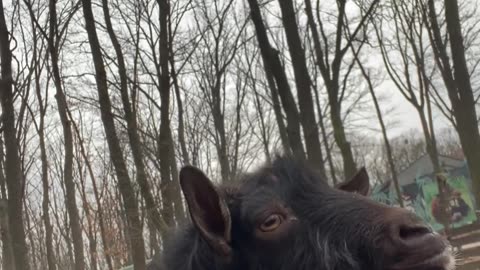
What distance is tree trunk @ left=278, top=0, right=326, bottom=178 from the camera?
10281 mm

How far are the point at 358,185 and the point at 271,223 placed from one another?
0.92 meters

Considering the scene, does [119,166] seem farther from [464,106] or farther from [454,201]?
[454,201]

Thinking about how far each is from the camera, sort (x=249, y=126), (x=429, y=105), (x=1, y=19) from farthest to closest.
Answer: (x=249, y=126)
(x=429, y=105)
(x=1, y=19)

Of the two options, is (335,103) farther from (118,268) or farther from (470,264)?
(118,268)

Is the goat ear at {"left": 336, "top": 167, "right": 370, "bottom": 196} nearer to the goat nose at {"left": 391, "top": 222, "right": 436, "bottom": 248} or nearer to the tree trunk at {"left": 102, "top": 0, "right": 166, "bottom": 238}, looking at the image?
the goat nose at {"left": 391, "top": 222, "right": 436, "bottom": 248}

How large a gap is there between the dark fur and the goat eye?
0.05 metres

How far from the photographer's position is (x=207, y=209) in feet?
8.58

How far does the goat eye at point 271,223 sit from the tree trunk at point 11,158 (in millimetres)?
11259

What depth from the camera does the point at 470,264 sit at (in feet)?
58.0

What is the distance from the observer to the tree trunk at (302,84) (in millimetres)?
10281


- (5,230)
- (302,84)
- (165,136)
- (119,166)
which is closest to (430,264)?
(302,84)

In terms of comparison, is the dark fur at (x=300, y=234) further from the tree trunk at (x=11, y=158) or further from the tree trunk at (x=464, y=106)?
the tree trunk at (x=11, y=158)

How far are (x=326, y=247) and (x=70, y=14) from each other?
12.5 meters

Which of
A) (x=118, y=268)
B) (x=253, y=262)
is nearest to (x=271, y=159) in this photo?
(x=253, y=262)
